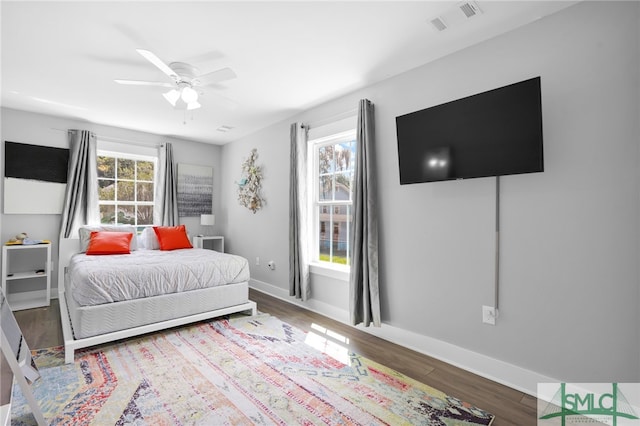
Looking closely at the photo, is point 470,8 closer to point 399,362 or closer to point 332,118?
point 332,118

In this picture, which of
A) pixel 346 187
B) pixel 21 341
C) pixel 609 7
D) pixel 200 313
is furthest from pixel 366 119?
pixel 21 341

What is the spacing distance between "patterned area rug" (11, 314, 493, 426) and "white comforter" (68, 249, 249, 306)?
0.46m

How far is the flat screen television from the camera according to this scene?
6.37 ft

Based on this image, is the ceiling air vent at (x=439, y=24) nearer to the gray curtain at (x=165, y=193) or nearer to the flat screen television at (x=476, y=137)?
the flat screen television at (x=476, y=137)

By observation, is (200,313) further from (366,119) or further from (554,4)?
(554,4)

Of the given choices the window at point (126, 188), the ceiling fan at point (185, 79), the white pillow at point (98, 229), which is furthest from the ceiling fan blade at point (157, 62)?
the window at point (126, 188)

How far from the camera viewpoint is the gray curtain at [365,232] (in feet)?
9.64

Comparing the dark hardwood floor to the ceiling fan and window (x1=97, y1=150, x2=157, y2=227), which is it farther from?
the ceiling fan

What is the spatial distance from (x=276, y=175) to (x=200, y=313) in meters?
2.09

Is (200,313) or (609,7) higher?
(609,7)

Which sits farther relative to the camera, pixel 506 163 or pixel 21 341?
pixel 506 163

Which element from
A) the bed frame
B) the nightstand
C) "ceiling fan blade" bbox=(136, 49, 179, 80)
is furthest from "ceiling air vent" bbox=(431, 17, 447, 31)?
the nightstand

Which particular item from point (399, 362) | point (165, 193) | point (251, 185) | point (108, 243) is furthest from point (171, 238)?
point (399, 362)

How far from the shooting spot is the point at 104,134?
4637 mm
